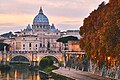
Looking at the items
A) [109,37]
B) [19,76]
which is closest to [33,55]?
[19,76]

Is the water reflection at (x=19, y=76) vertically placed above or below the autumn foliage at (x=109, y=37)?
below

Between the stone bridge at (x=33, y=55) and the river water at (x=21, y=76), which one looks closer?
the river water at (x=21, y=76)

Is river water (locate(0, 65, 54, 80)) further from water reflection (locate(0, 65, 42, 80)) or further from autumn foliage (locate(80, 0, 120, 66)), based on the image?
autumn foliage (locate(80, 0, 120, 66))

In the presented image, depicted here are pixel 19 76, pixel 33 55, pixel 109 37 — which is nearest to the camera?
pixel 109 37

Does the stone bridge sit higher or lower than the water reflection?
higher

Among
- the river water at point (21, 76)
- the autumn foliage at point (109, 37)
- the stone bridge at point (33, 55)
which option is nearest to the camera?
the autumn foliage at point (109, 37)

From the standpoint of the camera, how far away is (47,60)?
112m

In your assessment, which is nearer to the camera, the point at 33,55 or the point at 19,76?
the point at 19,76

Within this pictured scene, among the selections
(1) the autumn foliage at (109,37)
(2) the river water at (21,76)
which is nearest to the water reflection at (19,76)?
(2) the river water at (21,76)

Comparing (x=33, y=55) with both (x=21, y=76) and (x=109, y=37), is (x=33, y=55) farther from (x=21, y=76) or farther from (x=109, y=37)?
(x=109, y=37)

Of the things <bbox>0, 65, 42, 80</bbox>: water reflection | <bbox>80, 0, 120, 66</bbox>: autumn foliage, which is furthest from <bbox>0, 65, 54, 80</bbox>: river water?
<bbox>80, 0, 120, 66</bbox>: autumn foliage

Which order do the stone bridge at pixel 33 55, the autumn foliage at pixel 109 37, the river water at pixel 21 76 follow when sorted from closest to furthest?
the autumn foliage at pixel 109 37
the river water at pixel 21 76
the stone bridge at pixel 33 55

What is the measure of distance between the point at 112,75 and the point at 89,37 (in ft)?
15.6

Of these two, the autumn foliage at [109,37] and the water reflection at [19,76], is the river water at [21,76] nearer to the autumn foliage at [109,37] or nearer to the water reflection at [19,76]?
the water reflection at [19,76]
